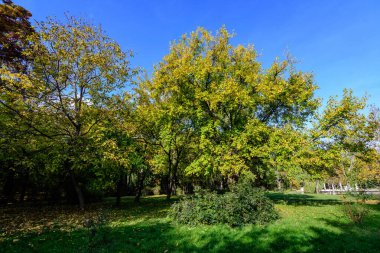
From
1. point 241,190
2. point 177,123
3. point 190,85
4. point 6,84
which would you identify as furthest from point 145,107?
point 241,190

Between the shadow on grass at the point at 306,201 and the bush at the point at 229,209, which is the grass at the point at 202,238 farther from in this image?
the shadow on grass at the point at 306,201

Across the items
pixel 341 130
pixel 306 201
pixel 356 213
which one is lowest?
pixel 306 201

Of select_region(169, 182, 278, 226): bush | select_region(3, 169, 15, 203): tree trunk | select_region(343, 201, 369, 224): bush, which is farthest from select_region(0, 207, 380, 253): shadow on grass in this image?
select_region(3, 169, 15, 203): tree trunk

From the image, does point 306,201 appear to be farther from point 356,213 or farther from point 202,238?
point 202,238

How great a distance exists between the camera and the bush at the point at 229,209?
10805 millimetres

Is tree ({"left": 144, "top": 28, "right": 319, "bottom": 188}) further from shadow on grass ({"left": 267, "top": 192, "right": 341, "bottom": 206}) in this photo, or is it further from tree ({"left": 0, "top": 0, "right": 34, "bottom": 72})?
tree ({"left": 0, "top": 0, "right": 34, "bottom": 72})

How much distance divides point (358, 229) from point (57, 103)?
717 inches

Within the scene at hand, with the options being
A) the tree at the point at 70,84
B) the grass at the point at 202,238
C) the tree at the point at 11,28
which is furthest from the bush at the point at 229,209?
the tree at the point at 11,28

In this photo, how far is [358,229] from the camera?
9.86 metres

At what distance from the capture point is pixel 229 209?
35.8 feet

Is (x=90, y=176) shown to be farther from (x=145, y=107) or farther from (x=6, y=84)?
(x=6, y=84)

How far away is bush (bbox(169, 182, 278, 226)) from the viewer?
1080 cm

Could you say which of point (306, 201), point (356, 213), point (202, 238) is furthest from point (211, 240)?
point (306, 201)

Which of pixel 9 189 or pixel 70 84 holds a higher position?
pixel 70 84
